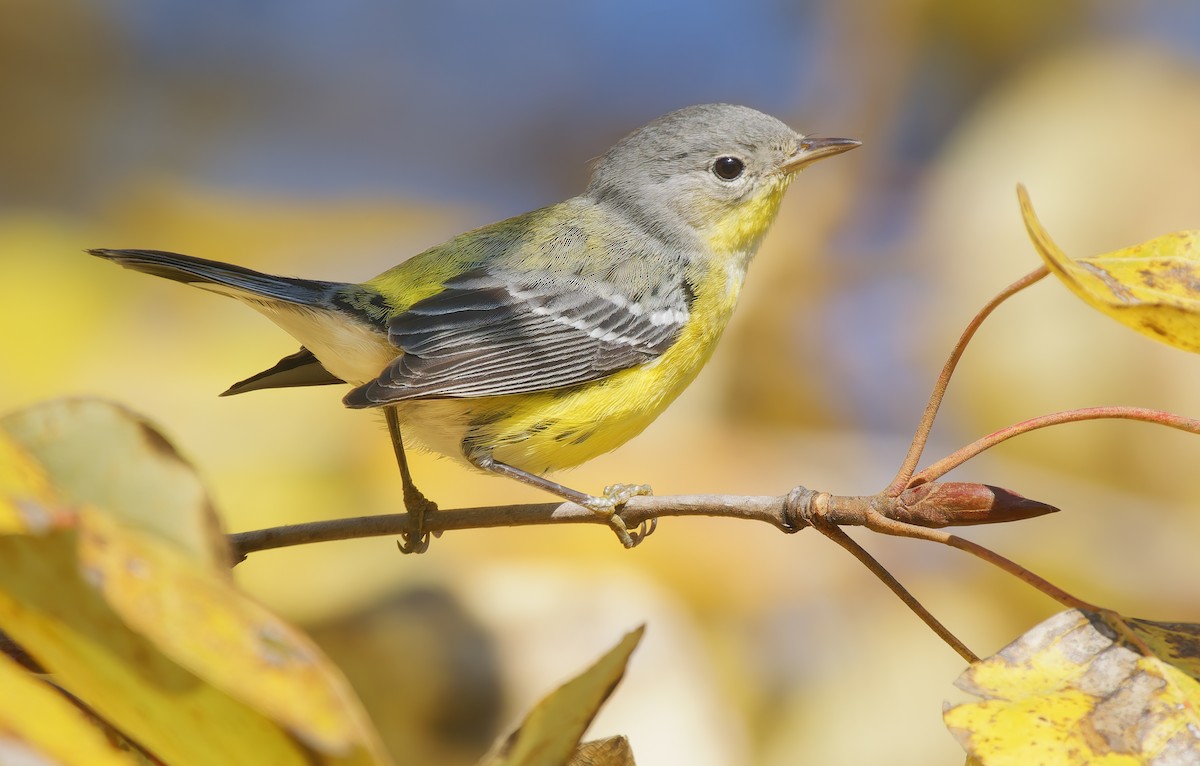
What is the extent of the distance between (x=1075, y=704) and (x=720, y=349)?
363 cm

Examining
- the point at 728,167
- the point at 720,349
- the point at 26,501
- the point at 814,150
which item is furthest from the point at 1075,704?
the point at 720,349

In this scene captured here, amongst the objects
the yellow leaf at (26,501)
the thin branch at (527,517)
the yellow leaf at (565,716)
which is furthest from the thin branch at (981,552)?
the yellow leaf at (26,501)

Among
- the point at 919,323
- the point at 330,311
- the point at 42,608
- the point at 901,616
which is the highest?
the point at 42,608

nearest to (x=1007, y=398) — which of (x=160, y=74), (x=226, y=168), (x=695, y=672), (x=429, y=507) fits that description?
(x=695, y=672)

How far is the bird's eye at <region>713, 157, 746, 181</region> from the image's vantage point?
3033mm

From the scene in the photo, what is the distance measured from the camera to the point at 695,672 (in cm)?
276

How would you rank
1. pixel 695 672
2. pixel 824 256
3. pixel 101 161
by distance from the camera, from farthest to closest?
pixel 101 161
pixel 824 256
pixel 695 672

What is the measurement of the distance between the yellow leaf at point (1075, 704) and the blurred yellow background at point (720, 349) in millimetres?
1534

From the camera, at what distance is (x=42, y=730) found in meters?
0.69

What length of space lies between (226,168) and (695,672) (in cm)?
477

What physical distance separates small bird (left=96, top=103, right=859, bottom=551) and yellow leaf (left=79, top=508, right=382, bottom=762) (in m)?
1.19

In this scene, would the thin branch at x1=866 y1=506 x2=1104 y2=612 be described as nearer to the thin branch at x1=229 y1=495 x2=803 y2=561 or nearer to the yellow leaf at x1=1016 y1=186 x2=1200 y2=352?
the thin branch at x1=229 y1=495 x2=803 y2=561

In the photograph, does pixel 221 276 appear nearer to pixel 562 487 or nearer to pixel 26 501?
pixel 562 487

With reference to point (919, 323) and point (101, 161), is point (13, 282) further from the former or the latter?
point (919, 323)
